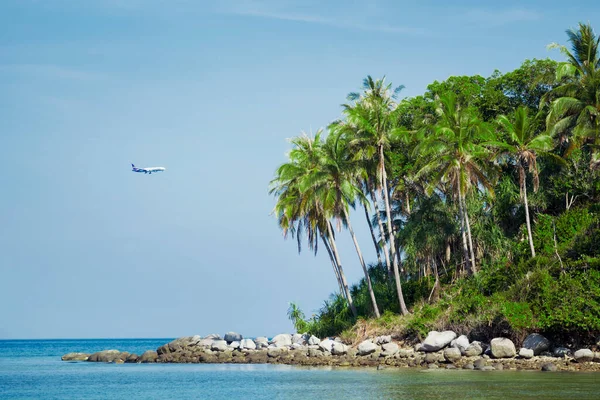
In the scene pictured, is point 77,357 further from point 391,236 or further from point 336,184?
point 391,236

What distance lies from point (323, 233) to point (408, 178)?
6.43 meters

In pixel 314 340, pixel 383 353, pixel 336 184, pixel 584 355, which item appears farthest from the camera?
pixel 314 340

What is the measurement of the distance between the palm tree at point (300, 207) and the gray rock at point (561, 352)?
Answer: 1454 centimetres

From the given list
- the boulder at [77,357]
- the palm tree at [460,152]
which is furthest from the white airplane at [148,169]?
the palm tree at [460,152]

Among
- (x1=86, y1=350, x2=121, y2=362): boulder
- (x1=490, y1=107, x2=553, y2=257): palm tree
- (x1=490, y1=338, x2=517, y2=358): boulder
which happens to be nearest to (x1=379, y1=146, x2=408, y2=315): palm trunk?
(x1=490, y1=107, x2=553, y2=257): palm tree

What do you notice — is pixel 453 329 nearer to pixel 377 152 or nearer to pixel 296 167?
pixel 377 152

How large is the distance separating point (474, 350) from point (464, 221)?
9.44 meters

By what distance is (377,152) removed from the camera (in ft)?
143

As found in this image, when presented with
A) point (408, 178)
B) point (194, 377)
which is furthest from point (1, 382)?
point (408, 178)

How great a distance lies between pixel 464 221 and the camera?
4144cm

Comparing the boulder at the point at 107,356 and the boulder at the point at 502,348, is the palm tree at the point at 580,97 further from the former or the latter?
the boulder at the point at 107,356

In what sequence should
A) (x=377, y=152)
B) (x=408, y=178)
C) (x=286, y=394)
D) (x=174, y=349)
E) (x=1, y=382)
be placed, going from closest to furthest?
1. (x=286, y=394)
2. (x=1, y=382)
3. (x=377, y=152)
4. (x=408, y=178)
5. (x=174, y=349)

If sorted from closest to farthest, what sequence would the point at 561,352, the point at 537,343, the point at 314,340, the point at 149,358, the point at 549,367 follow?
the point at 549,367
the point at 561,352
the point at 537,343
the point at 314,340
the point at 149,358

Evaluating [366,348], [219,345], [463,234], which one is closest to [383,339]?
[366,348]
